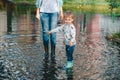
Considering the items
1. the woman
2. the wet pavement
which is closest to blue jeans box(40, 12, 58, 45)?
the woman

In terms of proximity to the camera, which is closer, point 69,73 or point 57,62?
point 69,73

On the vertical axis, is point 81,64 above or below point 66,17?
below

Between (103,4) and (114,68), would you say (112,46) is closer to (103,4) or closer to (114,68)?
(114,68)

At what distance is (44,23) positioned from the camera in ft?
36.6

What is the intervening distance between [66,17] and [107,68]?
1.44 meters

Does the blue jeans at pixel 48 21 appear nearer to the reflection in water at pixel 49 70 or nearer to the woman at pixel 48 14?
the woman at pixel 48 14

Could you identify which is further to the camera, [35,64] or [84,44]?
[84,44]

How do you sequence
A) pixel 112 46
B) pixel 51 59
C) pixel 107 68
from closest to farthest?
pixel 107 68 < pixel 51 59 < pixel 112 46

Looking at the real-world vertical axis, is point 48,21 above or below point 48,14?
below

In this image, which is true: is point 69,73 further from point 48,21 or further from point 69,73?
point 48,21

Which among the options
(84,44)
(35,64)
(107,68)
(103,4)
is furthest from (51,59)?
(103,4)

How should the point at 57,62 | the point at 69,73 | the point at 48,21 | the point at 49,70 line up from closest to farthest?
the point at 69,73 < the point at 49,70 < the point at 57,62 < the point at 48,21

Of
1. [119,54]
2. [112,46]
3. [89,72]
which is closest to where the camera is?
[89,72]

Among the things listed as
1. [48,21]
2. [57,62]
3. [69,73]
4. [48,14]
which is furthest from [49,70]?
[48,14]
